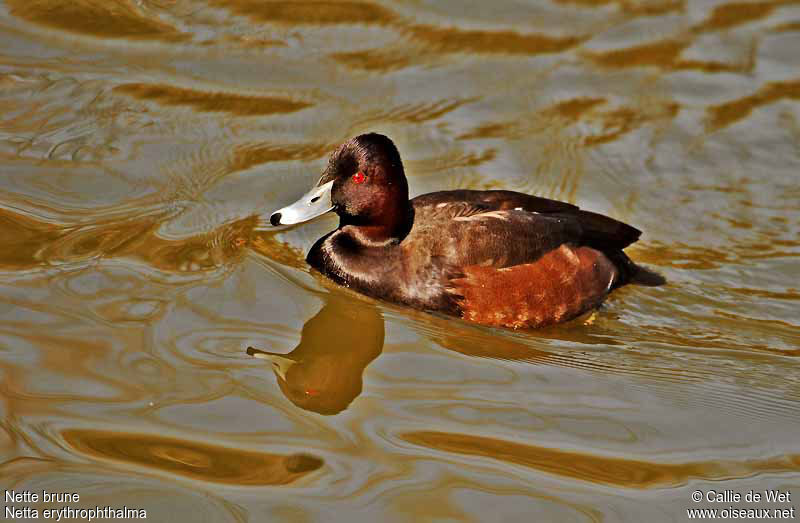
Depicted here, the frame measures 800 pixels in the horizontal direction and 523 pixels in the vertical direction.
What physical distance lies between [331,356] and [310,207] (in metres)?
1.01

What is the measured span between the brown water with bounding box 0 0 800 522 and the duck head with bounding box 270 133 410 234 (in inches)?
16.2

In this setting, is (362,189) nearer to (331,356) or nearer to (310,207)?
(310,207)

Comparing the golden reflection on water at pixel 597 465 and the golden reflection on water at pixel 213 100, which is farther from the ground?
the golden reflection on water at pixel 213 100

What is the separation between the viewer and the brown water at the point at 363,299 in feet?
14.4

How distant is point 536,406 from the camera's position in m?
4.91

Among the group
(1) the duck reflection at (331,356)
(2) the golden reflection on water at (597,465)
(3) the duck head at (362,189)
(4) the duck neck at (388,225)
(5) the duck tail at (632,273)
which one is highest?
(3) the duck head at (362,189)

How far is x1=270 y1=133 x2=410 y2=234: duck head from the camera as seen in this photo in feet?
19.0

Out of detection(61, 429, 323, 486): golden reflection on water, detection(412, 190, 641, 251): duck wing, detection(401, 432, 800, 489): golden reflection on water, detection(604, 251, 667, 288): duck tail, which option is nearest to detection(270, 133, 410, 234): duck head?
detection(412, 190, 641, 251): duck wing

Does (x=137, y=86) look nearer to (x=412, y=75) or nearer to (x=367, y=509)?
(x=412, y=75)

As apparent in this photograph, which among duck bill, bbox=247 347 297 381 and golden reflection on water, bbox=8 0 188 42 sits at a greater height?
golden reflection on water, bbox=8 0 188 42

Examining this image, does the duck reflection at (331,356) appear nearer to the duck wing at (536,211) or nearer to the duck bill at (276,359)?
the duck bill at (276,359)

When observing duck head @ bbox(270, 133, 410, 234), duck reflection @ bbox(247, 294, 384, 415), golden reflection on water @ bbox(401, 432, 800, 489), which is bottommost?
golden reflection on water @ bbox(401, 432, 800, 489)

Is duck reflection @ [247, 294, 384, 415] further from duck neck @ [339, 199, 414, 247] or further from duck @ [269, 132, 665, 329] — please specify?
duck neck @ [339, 199, 414, 247]

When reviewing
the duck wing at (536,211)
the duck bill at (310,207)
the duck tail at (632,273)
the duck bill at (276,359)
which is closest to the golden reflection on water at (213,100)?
the duck bill at (310,207)
